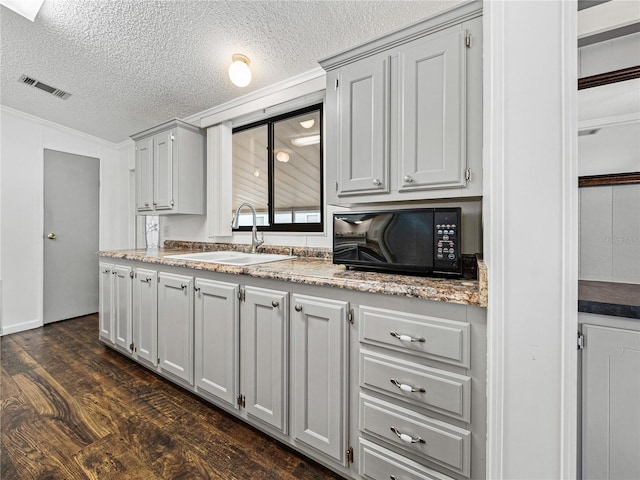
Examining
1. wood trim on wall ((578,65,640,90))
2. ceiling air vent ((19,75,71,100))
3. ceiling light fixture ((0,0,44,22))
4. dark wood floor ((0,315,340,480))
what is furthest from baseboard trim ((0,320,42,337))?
wood trim on wall ((578,65,640,90))

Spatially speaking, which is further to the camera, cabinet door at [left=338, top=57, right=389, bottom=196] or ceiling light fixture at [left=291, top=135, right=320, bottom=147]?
ceiling light fixture at [left=291, top=135, right=320, bottom=147]

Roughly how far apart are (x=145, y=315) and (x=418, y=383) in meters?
2.14

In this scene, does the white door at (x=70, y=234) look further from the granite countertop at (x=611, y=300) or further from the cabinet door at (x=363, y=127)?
the granite countertop at (x=611, y=300)

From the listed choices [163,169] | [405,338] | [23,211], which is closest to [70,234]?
[23,211]

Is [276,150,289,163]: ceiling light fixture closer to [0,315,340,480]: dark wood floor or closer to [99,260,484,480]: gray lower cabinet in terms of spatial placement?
[99,260,484,480]: gray lower cabinet

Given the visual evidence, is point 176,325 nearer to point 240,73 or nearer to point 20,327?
point 240,73

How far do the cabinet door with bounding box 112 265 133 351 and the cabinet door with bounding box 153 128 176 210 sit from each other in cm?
74

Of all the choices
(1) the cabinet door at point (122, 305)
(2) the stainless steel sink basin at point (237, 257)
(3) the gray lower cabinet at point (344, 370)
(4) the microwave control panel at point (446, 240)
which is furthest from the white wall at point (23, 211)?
(4) the microwave control panel at point (446, 240)

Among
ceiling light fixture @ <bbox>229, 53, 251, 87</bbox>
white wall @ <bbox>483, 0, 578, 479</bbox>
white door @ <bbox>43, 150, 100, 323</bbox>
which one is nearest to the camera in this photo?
white wall @ <bbox>483, 0, 578, 479</bbox>

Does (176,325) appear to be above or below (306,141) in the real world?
below

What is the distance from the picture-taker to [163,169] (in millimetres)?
2961

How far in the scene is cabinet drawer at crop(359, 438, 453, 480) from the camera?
1122 mm

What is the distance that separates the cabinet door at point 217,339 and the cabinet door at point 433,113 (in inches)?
45.5

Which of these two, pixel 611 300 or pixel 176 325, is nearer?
pixel 611 300
